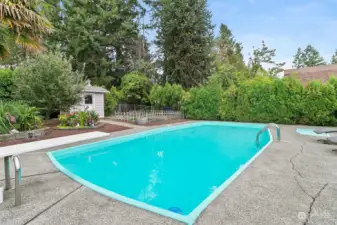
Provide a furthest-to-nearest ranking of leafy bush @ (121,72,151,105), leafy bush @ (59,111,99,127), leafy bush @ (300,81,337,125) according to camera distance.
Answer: leafy bush @ (121,72,151,105)
leafy bush @ (300,81,337,125)
leafy bush @ (59,111,99,127)

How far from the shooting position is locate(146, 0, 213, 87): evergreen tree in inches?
804

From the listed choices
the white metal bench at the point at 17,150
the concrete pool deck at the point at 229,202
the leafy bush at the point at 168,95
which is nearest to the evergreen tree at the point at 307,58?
the leafy bush at the point at 168,95

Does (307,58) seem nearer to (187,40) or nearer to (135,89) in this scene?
(187,40)

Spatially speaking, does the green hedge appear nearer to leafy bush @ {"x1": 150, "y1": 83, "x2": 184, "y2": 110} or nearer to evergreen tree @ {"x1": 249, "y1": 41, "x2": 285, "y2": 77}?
leafy bush @ {"x1": 150, "y1": 83, "x2": 184, "y2": 110}

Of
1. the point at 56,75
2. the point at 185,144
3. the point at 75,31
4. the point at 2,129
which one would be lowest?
the point at 185,144

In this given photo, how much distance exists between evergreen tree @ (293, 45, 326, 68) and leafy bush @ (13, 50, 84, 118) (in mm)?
52112

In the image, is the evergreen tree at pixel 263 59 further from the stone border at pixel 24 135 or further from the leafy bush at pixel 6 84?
the leafy bush at pixel 6 84

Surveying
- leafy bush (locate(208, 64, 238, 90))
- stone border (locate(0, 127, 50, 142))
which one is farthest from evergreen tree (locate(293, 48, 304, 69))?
stone border (locate(0, 127, 50, 142))

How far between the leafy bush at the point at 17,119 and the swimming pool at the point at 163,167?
11.3ft

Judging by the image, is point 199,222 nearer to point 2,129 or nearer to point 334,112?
point 2,129

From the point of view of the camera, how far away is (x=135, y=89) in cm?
1927

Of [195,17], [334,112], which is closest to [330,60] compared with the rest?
[195,17]

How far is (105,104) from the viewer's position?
56.1ft

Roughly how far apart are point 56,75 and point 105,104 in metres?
6.56
